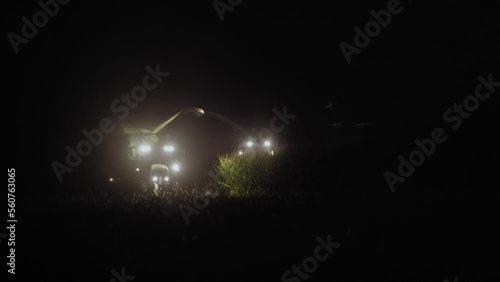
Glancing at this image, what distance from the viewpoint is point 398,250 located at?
20.4ft

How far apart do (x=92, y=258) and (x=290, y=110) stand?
80.7 feet

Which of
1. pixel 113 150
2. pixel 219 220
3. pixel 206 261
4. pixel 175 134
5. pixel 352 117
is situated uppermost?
pixel 113 150

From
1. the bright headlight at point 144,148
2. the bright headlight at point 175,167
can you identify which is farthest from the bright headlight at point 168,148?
the bright headlight at point 175,167

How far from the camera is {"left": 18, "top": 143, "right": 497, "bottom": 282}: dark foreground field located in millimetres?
5621

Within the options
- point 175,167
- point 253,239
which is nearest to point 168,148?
point 175,167

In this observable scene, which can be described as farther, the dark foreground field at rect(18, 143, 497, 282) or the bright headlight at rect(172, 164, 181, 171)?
the bright headlight at rect(172, 164, 181, 171)

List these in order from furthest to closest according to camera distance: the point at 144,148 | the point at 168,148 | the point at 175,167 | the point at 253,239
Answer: the point at 144,148 < the point at 168,148 < the point at 175,167 < the point at 253,239

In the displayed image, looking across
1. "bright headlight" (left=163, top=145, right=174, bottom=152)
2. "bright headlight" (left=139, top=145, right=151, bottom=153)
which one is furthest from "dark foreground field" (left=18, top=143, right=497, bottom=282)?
"bright headlight" (left=139, top=145, right=151, bottom=153)

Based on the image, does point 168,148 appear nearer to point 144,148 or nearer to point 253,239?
point 144,148

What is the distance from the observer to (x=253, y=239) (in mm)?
6387

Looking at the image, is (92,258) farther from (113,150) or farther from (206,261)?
(113,150)

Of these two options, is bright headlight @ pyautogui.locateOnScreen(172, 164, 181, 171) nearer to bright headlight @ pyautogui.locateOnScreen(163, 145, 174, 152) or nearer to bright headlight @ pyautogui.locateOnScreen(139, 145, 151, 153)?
bright headlight @ pyautogui.locateOnScreen(163, 145, 174, 152)

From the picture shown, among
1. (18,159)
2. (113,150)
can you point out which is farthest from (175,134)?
(18,159)

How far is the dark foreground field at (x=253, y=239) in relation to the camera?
5.62 meters
